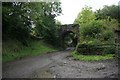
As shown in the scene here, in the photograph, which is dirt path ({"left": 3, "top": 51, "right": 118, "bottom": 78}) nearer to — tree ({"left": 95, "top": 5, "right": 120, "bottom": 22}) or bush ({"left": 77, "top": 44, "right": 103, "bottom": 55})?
bush ({"left": 77, "top": 44, "right": 103, "bottom": 55})

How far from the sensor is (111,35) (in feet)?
97.1

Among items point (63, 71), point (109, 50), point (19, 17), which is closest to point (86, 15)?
point (109, 50)

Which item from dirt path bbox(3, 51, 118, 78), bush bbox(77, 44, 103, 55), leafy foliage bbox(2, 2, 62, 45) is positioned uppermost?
leafy foliage bbox(2, 2, 62, 45)

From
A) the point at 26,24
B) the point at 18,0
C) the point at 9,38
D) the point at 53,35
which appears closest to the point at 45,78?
the point at 18,0

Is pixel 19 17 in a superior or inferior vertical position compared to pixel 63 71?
superior

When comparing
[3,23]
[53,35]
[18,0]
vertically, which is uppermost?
[18,0]

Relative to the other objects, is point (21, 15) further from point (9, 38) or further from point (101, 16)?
point (101, 16)

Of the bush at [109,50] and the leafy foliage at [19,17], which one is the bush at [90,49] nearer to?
the bush at [109,50]

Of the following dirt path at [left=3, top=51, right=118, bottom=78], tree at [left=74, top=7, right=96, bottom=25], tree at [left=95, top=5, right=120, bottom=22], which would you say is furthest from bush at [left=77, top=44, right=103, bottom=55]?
tree at [left=95, top=5, right=120, bottom=22]

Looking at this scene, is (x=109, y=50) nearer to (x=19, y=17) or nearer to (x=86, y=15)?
(x=19, y=17)

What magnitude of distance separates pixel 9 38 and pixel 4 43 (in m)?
2.22

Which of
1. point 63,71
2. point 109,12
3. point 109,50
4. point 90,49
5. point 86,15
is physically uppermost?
point 109,12

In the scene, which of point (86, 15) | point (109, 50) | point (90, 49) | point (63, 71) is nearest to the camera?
point (63, 71)

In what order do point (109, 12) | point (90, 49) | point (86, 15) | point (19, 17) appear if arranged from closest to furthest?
point (19, 17)
point (90, 49)
point (86, 15)
point (109, 12)
